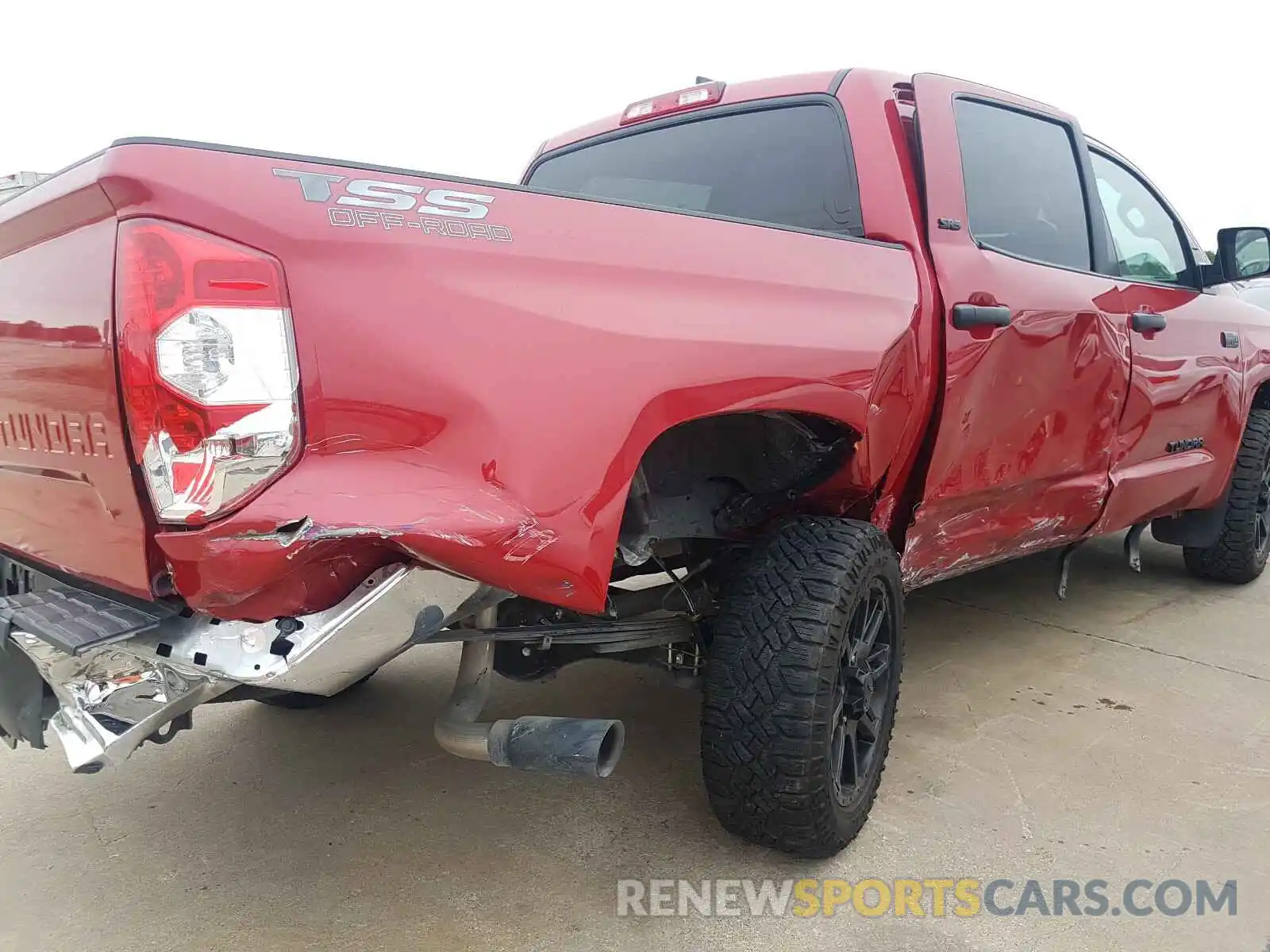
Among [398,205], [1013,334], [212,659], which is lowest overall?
[212,659]

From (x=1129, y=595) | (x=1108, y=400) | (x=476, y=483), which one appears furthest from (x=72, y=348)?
(x=1129, y=595)

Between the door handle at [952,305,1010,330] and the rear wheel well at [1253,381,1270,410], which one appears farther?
the rear wheel well at [1253,381,1270,410]

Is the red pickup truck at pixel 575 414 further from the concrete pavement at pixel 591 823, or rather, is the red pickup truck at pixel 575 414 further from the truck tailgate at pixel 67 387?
the concrete pavement at pixel 591 823

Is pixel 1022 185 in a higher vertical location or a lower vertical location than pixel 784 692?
higher

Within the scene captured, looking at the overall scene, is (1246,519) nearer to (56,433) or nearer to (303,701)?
(303,701)

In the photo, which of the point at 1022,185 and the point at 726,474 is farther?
the point at 1022,185

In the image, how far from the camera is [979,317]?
99.9 inches

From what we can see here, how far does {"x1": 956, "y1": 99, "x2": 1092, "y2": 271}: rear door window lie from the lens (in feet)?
9.07

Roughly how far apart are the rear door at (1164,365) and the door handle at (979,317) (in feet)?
2.94

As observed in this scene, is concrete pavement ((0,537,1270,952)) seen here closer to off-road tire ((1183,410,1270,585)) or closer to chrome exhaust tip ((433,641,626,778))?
chrome exhaust tip ((433,641,626,778))

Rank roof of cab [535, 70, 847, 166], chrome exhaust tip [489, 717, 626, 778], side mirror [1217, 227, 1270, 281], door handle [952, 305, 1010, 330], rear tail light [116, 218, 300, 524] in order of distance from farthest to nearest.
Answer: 1. side mirror [1217, 227, 1270, 281]
2. roof of cab [535, 70, 847, 166]
3. door handle [952, 305, 1010, 330]
4. chrome exhaust tip [489, 717, 626, 778]
5. rear tail light [116, 218, 300, 524]

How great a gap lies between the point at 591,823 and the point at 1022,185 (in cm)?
239

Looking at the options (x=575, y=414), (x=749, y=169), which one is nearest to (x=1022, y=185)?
(x=749, y=169)

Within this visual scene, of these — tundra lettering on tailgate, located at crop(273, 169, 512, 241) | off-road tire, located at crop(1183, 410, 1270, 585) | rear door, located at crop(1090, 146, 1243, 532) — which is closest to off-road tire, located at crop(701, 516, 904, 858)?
tundra lettering on tailgate, located at crop(273, 169, 512, 241)
